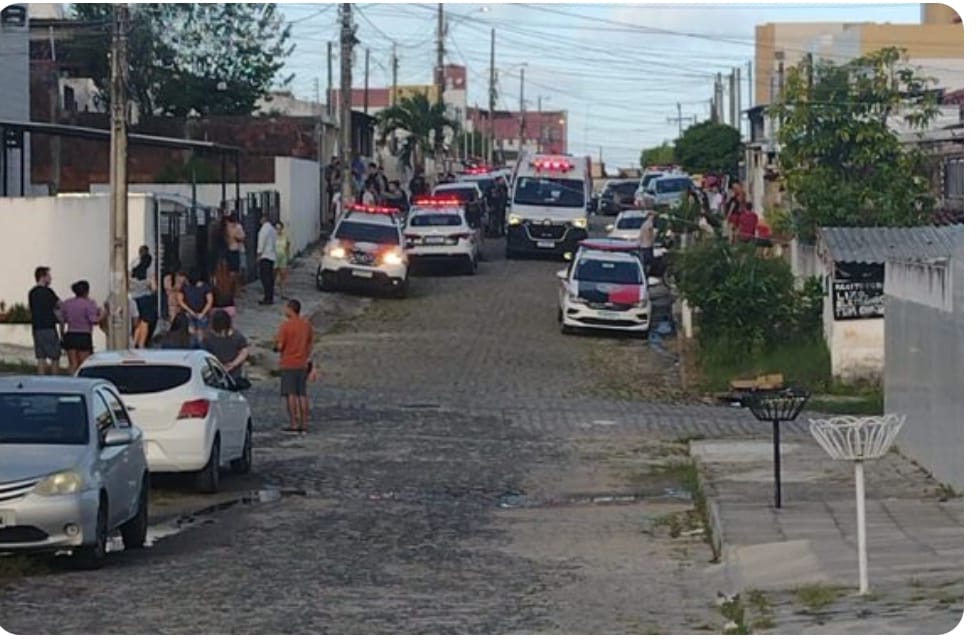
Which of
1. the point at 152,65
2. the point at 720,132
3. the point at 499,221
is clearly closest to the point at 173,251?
the point at 499,221

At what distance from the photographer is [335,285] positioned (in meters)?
41.5

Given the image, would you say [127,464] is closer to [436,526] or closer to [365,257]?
[436,526]

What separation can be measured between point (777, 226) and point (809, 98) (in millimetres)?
2511

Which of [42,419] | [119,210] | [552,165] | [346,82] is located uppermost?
[346,82]

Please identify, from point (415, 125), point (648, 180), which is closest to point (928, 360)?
point (648, 180)

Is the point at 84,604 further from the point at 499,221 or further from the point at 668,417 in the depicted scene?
the point at 499,221

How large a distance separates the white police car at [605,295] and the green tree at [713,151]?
38520mm

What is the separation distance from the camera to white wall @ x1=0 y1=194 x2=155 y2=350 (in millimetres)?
30938

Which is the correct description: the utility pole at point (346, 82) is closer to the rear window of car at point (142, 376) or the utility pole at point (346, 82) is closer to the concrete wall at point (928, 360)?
the concrete wall at point (928, 360)

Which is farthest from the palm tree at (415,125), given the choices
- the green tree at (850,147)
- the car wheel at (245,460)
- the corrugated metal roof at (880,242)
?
the car wheel at (245,460)

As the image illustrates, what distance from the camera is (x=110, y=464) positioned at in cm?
1481

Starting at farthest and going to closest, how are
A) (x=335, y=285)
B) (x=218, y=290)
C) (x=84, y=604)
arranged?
(x=335, y=285) < (x=218, y=290) < (x=84, y=604)

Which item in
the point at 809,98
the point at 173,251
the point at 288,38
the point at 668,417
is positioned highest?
the point at 288,38

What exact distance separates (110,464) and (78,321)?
448 inches
